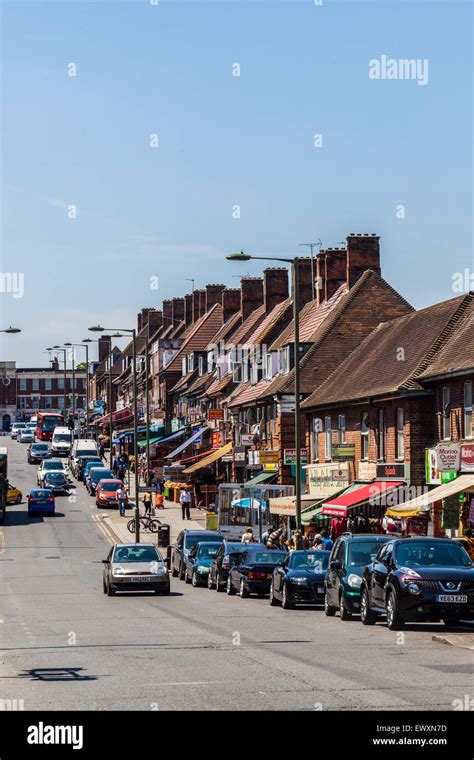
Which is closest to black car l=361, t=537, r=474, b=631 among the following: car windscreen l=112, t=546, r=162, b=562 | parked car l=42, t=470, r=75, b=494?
car windscreen l=112, t=546, r=162, b=562

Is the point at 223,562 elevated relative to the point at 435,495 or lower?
lower

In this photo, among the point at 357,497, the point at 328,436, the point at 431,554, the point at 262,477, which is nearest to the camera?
the point at 431,554

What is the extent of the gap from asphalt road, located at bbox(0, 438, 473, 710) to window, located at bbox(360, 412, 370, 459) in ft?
41.9

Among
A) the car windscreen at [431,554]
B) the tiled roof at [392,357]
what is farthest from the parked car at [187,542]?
the car windscreen at [431,554]

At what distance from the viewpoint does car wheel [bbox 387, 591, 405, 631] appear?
22.6 metres

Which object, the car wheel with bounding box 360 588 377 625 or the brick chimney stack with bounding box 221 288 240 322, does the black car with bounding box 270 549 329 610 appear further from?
the brick chimney stack with bounding box 221 288 240 322

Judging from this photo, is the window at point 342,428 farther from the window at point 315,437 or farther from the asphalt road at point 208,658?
the asphalt road at point 208,658

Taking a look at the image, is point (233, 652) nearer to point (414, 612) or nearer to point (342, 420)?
point (414, 612)

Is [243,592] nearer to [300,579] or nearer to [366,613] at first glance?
[300,579]

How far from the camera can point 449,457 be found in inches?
1487

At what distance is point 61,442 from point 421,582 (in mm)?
91138

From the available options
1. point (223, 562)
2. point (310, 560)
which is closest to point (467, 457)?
point (223, 562)
